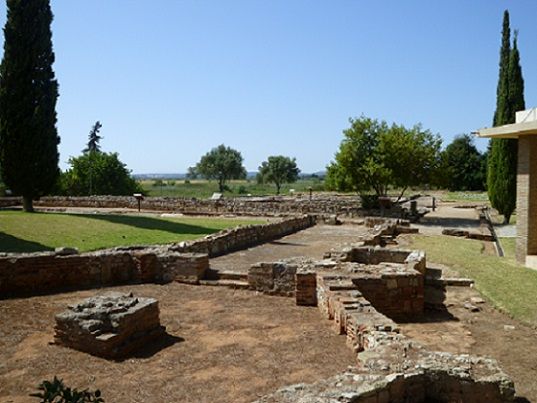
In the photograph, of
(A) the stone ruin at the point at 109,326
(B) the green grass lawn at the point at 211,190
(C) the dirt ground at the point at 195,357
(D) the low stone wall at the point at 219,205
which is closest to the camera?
(C) the dirt ground at the point at 195,357

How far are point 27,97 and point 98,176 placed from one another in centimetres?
2872

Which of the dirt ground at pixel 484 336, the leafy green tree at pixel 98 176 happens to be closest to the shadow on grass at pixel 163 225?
the dirt ground at pixel 484 336

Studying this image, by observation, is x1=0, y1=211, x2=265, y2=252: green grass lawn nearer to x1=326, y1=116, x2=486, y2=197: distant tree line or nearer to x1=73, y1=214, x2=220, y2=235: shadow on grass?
x1=73, y1=214, x2=220, y2=235: shadow on grass

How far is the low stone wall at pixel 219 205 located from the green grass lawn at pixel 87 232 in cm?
957

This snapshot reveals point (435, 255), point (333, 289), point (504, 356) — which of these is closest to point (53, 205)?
point (435, 255)

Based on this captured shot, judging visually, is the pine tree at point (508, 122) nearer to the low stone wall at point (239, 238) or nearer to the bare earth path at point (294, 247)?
the bare earth path at point (294, 247)

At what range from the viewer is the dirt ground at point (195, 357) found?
6.27 meters

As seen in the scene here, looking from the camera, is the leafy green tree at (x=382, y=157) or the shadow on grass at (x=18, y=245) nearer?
the shadow on grass at (x=18, y=245)

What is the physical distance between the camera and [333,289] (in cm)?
977

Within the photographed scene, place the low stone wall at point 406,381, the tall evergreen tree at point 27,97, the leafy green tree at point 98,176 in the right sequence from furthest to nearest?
the leafy green tree at point 98,176 → the tall evergreen tree at point 27,97 → the low stone wall at point 406,381

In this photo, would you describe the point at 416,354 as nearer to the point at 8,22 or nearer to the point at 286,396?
the point at 286,396

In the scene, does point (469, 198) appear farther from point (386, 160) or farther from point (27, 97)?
point (27, 97)

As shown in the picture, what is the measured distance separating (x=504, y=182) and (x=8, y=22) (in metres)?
29.1

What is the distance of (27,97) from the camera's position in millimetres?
27094
